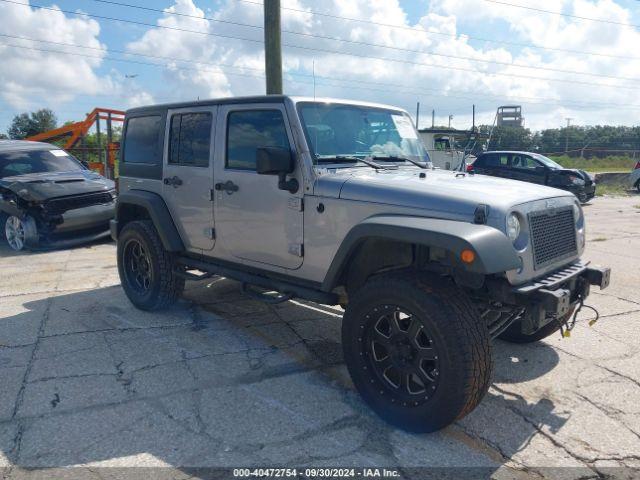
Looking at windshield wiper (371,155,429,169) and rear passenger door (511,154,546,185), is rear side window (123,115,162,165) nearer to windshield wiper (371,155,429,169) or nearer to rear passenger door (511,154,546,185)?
windshield wiper (371,155,429,169)

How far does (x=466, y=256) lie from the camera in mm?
2832

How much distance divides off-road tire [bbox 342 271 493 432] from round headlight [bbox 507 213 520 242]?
0.44m

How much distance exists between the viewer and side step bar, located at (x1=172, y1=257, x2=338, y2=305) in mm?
3873

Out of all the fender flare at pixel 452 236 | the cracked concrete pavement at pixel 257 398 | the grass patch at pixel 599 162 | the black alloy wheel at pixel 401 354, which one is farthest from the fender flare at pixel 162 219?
the grass patch at pixel 599 162

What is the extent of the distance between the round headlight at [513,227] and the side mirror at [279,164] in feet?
4.84

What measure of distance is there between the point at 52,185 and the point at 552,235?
27.5 feet

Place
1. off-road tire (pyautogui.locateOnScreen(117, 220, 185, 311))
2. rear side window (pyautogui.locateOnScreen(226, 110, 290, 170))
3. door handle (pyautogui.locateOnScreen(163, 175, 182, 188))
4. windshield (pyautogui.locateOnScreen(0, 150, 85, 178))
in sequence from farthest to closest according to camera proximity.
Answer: windshield (pyautogui.locateOnScreen(0, 150, 85, 178))
off-road tire (pyautogui.locateOnScreen(117, 220, 185, 311))
door handle (pyautogui.locateOnScreen(163, 175, 182, 188))
rear side window (pyautogui.locateOnScreen(226, 110, 290, 170))

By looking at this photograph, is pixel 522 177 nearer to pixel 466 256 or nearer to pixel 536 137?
pixel 466 256

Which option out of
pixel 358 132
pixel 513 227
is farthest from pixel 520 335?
pixel 358 132

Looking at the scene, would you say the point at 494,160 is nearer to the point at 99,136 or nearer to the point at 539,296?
the point at 99,136

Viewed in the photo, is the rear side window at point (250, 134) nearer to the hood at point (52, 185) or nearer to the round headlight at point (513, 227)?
the round headlight at point (513, 227)

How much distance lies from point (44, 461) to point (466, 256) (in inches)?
98.6

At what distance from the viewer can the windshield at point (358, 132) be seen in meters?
4.02

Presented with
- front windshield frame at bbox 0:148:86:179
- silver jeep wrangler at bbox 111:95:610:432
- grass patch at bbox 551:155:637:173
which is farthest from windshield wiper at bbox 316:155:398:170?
grass patch at bbox 551:155:637:173
